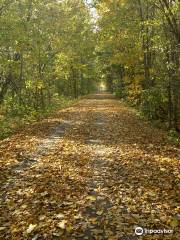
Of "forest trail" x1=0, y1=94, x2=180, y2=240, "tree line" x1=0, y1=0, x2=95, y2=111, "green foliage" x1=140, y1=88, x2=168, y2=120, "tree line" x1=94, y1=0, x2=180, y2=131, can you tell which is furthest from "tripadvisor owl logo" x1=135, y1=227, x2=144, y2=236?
"tree line" x1=0, y1=0, x2=95, y2=111

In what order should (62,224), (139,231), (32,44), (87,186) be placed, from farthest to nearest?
1. (32,44)
2. (87,186)
3. (62,224)
4. (139,231)

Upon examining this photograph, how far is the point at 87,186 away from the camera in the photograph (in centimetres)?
876

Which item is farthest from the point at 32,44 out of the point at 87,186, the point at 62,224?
the point at 62,224

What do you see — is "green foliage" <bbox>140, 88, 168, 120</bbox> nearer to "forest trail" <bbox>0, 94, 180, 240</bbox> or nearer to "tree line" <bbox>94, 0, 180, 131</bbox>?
"tree line" <bbox>94, 0, 180, 131</bbox>

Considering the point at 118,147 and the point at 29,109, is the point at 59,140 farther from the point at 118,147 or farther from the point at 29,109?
the point at 29,109

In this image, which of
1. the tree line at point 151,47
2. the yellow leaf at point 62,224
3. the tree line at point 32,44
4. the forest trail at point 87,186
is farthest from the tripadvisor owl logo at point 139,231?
the tree line at point 32,44

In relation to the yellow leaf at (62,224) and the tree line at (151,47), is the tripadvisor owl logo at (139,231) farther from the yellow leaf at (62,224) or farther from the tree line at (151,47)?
the tree line at (151,47)

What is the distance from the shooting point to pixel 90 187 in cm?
868

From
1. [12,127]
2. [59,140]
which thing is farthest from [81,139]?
[12,127]

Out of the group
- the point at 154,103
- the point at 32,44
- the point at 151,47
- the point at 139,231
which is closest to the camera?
the point at 139,231

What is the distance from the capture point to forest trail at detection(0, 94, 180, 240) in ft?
21.6

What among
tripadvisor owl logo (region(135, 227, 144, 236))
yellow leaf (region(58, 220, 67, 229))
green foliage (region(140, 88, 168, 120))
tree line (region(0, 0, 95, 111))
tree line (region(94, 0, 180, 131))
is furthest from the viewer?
tree line (region(0, 0, 95, 111))

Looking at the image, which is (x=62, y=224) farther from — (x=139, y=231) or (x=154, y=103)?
(x=154, y=103)

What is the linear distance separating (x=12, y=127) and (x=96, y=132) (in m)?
4.78
